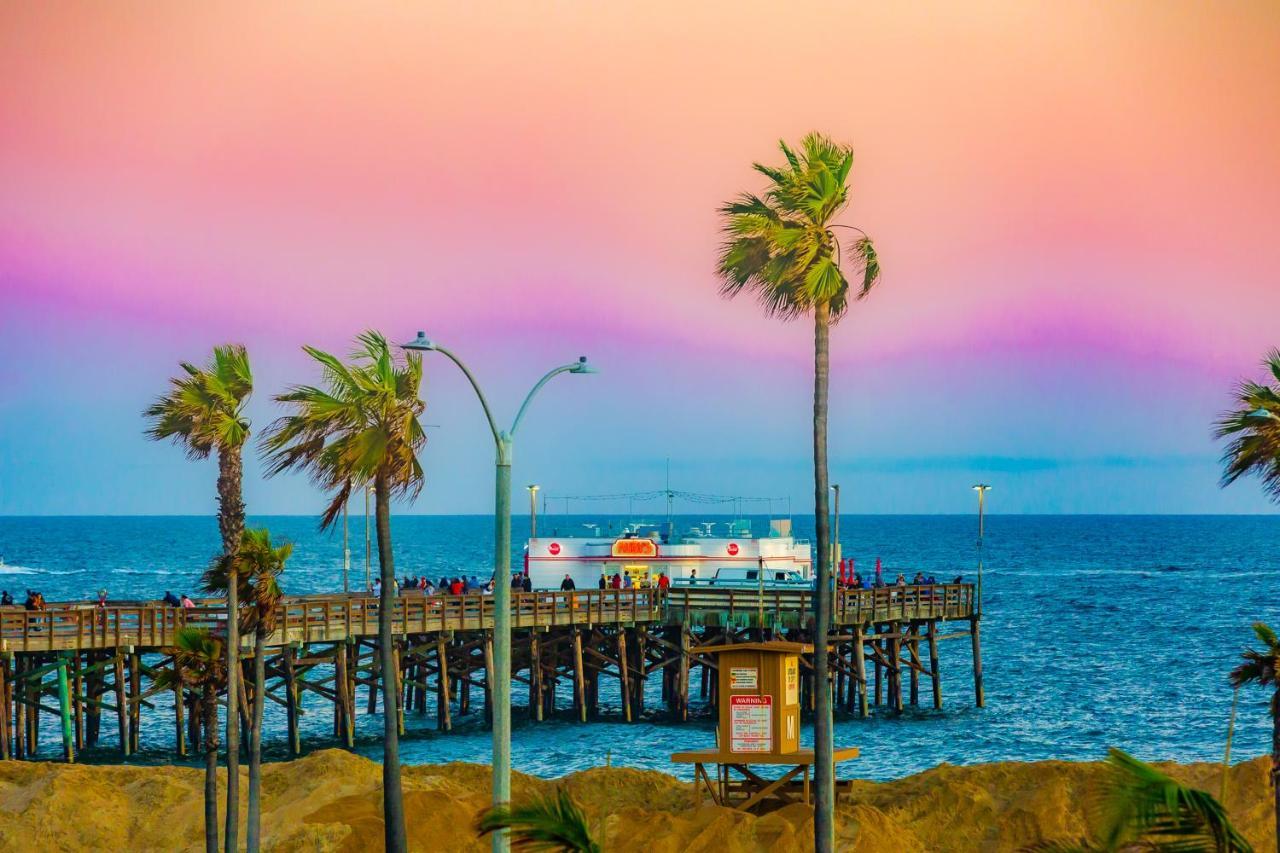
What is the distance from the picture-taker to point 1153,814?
10758 millimetres

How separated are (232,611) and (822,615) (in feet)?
31.9

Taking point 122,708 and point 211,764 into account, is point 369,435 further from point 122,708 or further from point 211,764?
point 122,708

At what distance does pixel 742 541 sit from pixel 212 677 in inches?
1721

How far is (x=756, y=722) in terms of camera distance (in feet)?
103

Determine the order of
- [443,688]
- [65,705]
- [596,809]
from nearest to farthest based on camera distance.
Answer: [596,809]
[65,705]
[443,688]

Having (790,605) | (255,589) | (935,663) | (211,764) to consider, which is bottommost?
(935,663)

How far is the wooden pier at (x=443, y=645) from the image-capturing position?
4622 cm

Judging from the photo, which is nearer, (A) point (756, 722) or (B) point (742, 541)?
(A) point (756, 722)

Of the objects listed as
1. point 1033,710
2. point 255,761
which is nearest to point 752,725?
point 255,761

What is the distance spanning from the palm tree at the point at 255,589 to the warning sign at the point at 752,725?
8649 millimetres

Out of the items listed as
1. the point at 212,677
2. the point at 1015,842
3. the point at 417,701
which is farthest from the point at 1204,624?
the point at 212,677

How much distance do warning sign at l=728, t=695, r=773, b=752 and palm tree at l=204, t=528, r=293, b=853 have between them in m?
8.65

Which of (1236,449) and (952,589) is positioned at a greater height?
(1236,449)

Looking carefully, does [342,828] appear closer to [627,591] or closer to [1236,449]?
[1236,449]
